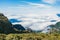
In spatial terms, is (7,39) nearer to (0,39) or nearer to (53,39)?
(0,39)

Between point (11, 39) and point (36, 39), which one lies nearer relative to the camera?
point (11, 39)

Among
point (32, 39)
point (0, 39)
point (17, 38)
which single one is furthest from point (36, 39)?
point (0, 39)

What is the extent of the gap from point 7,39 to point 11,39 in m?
2.63

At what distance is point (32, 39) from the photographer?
129m

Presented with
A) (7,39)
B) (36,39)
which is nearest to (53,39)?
(36,39)

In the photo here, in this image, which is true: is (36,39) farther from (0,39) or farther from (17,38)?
(0,39)

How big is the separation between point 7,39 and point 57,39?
31.9 metres

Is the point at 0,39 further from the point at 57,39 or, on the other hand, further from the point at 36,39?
the point at 57,39

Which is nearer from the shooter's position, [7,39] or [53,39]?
[7,39]

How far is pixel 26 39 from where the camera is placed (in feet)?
416

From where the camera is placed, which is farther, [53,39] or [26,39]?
[53,39]

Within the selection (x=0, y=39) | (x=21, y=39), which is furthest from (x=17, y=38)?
(x=0, y=39)

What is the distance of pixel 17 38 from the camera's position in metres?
129

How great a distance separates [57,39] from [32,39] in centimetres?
1644
